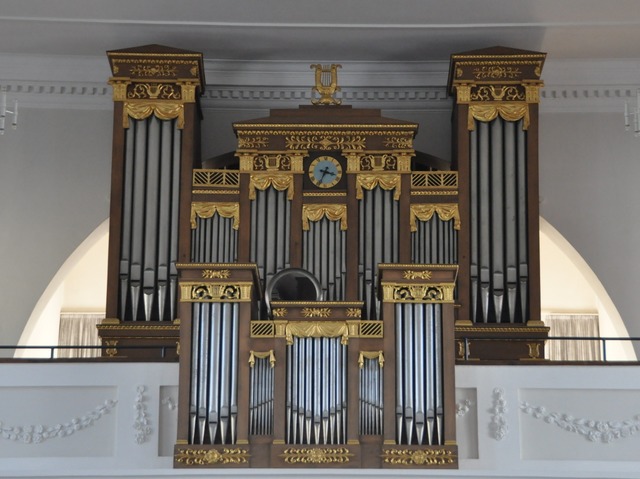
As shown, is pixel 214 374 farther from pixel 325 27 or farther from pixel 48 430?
pixel 325 27

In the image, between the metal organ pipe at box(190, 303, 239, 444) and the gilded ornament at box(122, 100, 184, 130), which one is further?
the gilded ornament at box(122, 100, 184, 130)

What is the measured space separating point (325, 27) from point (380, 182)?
165cm

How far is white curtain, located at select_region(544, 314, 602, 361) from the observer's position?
1828 centimetres

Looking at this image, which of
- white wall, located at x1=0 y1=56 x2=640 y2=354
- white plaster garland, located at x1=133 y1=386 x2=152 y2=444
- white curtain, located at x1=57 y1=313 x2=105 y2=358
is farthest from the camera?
white curtain, located at x1=57 y1=313 x2=105 y2=358

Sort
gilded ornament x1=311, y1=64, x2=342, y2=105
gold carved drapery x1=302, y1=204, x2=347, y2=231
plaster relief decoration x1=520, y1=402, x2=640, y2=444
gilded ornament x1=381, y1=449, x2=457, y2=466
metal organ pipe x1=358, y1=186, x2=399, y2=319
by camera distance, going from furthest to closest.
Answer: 1. gilded ornament x1=311, y1=64, x2=342, y2=105
2. gold carved drapery x1=302, y1=204, x2=347, y2=231
3. metal organ pipe x1=358, y1=186, x2=399, y2=319
4. plaster relief decoration x1=520, y1=402, x2=640, y2=444
5. gilded ornament x1=381, y1=449, x2=457, y2=466

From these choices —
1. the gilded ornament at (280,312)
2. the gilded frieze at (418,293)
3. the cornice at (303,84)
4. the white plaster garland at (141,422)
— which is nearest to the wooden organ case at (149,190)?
the cornice at (303,84)

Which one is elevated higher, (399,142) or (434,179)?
(399,142)

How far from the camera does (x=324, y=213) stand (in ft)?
41.4

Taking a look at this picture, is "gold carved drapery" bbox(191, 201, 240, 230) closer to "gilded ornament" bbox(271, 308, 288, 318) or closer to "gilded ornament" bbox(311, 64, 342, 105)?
"gilded ornament" bbox(311, 64, 342, 105)

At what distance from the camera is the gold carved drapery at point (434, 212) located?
12617mm

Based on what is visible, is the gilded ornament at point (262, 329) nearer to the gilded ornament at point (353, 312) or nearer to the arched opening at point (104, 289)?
the gilded ornament at point (353, 312)

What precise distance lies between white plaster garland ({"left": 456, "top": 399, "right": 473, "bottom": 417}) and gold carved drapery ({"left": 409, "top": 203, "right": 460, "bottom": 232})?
231cm

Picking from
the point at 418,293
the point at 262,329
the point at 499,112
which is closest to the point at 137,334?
the point at 262,329

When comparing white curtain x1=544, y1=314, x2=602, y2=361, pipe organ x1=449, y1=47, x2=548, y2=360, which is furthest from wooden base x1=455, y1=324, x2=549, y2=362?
white curtain x1=544, y1=314, x2=602, y2=361
